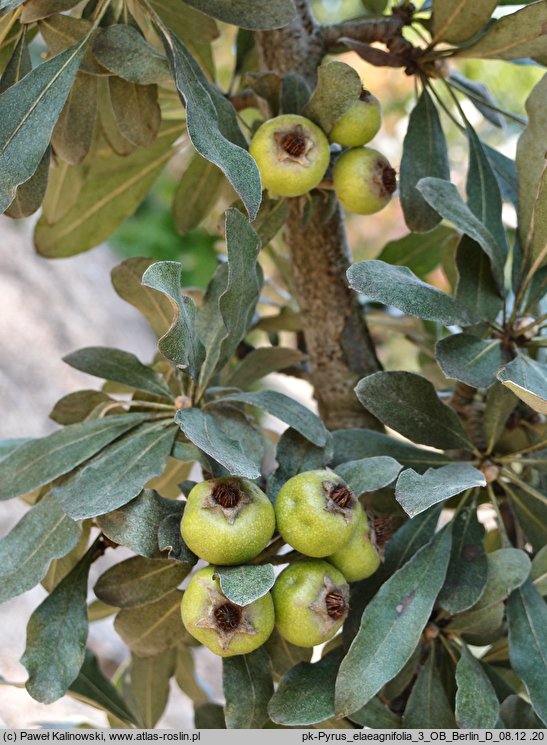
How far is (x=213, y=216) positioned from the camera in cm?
143

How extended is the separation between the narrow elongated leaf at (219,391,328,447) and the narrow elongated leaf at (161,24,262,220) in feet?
0.54

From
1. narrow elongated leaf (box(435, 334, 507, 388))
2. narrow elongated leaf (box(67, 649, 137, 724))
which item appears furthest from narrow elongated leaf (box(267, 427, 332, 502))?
narrow elongated leaf (box(67, 649, 137, 724))

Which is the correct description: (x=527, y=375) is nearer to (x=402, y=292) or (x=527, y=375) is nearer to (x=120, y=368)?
(x=402, y=292)

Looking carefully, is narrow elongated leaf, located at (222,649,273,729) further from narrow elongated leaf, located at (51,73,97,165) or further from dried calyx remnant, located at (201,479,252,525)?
narrow elongated leaf, located at (51,73,97,165)

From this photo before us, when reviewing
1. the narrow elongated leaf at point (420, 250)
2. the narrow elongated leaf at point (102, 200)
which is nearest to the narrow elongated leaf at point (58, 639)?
the narrow elongated leaf at point (102, 200)

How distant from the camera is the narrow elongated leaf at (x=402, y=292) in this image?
613 mm

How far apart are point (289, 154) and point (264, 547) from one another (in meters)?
0.32

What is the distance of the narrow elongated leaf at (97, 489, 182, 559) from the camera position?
61 centimetres

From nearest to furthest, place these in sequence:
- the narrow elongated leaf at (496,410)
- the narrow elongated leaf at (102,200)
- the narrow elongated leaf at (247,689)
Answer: the narrow elongated leaf at (247,689) → the narrow elongated leaf at (496,410) → the narrow elongated leaf at (102,200)

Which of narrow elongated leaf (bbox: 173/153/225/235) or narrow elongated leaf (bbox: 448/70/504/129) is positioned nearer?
narrow elongated leaf (bbox: 448/70/504/129)

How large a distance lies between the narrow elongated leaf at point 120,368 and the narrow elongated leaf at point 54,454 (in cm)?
6

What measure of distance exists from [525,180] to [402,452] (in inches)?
10.6

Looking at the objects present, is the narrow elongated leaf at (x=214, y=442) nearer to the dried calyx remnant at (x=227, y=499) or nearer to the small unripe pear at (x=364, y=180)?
the dried calyx remnant at (x=227, y=499)

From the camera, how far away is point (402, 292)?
0.63 metres
